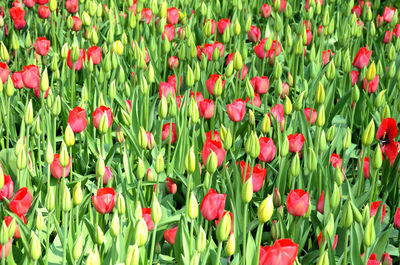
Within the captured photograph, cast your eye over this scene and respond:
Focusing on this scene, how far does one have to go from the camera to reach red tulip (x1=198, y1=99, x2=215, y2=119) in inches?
81.7

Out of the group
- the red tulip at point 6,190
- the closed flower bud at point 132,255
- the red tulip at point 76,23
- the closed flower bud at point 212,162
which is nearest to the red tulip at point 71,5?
the red tulip at point 76,23

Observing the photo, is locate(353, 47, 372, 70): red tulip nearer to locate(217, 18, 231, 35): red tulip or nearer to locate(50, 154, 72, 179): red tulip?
locate(217, 18, 231, 35): red tulip

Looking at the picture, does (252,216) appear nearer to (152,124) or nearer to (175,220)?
(175,220)

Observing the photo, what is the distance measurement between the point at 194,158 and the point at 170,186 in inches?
13.8

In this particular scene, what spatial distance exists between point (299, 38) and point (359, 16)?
927 mm

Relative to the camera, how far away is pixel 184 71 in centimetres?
283

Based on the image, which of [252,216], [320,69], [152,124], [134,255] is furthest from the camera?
[320,69]

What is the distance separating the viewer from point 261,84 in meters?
2.34

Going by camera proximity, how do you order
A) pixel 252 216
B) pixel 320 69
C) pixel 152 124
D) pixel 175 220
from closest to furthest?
pixel 175 220
pixel 252 216
pixel 152 124
pixel 320 69

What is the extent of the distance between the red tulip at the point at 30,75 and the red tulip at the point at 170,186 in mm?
657

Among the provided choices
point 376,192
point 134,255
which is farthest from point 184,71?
point 134,255

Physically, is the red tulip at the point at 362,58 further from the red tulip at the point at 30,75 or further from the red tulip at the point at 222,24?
the red tulip at the point at 30,75

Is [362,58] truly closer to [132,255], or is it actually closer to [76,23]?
[76,23]

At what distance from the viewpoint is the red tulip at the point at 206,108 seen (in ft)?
6.81
